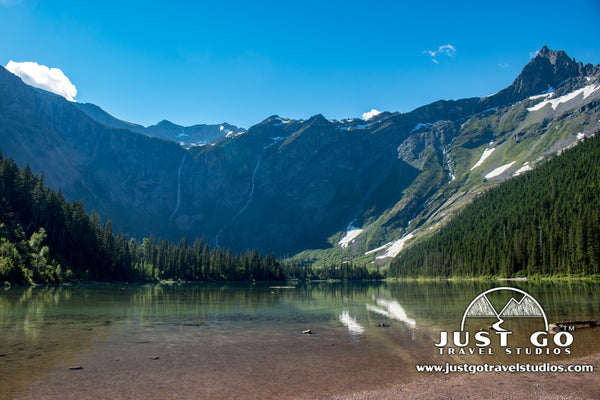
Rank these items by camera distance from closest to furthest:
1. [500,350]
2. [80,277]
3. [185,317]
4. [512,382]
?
[512,382] → [500,350] → [185,317] → [80,277]

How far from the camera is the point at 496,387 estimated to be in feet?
55.6

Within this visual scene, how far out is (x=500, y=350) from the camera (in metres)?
24.5

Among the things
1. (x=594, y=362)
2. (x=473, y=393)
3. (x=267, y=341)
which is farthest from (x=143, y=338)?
(x=594, y=362)

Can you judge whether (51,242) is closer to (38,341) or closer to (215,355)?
(38,341)

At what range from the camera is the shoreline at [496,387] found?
51.6 ft

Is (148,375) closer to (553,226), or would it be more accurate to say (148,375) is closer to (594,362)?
(594,362)

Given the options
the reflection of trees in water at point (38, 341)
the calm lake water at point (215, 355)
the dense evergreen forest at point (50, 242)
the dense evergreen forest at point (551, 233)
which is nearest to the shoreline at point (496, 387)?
the calm lake water at point (215, 355)

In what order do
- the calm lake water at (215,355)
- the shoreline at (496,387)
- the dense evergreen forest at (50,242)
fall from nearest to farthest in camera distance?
1. the shoreline at (496,387)
2. the calm lake water at (215,355)
3. the dense evergreen forest at (50,242)

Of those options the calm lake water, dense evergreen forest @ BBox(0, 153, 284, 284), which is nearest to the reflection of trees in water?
the calm lake water

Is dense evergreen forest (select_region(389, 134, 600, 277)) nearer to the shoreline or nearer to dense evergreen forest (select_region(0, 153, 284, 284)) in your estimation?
the shoreline

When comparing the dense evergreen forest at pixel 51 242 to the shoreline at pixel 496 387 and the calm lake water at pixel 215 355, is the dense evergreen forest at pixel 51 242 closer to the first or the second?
the calm lake water at pixel 215 355

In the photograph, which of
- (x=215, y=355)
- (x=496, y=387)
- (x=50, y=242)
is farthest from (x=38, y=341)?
(x=50, y=242)

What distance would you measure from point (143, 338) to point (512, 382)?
25.5 m

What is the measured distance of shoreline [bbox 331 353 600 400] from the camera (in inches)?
619
